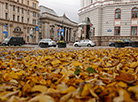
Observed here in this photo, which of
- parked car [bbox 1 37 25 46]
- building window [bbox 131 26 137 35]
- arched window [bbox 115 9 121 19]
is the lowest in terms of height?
parked car [bbox 1 37 25 46]

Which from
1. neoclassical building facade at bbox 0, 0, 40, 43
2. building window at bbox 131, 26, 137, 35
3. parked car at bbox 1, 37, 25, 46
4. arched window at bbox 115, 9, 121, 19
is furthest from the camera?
neoclassical building facade at bbox 0, 0, 40, 43

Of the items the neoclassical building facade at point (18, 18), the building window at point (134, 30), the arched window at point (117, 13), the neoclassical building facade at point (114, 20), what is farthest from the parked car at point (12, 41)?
the building window at point (134, 30)

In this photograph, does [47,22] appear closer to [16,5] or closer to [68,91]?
[16,5]

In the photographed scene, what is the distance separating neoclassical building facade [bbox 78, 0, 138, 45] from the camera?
26.7 m

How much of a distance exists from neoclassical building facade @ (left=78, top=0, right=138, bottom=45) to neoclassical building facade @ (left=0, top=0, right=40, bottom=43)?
25905mm

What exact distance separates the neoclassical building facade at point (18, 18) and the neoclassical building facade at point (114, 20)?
85.0 ft

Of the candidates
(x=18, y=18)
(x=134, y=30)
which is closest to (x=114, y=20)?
(x=134, y=30)

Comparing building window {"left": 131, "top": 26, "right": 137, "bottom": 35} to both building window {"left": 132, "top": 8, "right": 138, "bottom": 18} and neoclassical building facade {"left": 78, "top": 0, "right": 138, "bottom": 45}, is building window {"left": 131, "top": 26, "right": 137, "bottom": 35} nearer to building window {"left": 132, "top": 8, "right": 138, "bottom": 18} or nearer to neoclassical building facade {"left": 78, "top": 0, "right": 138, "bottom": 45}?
neoclassical building facade {"left": 78, "top": 0, "right": 138, "bottom": 45}

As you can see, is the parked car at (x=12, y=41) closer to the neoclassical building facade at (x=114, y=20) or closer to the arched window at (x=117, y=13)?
the neoclassical building facade at (x=114, y=20)

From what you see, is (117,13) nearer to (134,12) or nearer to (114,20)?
(114,20)

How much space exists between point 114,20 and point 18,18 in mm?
34355

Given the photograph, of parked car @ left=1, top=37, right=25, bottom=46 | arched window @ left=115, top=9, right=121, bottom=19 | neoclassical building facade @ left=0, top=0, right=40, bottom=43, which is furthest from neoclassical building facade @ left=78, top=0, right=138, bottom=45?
neoclassical building facade @ left=0, top=0, right=40, bottom=43

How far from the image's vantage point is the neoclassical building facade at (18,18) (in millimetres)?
43562

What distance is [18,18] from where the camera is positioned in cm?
4944
